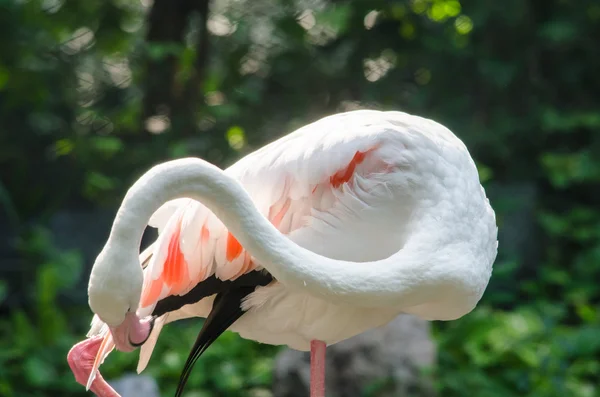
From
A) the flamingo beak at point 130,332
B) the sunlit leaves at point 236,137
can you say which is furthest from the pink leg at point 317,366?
the sunlit leaves at point 236,137

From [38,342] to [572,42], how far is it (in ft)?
13.7

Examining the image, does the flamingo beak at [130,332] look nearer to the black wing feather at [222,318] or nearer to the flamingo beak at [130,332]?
the flamingo beak at [130,332]

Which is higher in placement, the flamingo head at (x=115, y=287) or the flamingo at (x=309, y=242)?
the flamingo head at (x=115, y=287)

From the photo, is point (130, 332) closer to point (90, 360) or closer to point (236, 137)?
point (90, 360)

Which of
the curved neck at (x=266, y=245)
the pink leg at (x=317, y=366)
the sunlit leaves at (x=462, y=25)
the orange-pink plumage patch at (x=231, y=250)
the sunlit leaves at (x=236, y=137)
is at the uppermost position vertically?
the curved neck at (x=266, y=245)

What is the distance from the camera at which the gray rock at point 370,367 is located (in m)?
4.48

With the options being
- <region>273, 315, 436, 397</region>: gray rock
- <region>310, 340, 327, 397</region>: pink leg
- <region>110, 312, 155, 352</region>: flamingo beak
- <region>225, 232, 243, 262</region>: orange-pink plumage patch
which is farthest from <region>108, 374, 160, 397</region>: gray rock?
<region>110, 312, 155, 352</region>: flamingo beak

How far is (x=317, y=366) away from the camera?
2.92 metres

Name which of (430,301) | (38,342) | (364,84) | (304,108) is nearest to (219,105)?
(304,108)

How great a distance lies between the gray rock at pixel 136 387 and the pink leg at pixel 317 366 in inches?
65.2

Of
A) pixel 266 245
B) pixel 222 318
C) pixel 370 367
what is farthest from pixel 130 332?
pixel 370 367

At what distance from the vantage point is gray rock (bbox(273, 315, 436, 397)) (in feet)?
14.7

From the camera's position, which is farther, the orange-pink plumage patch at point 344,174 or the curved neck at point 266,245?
the orange-pink plumage patch at point 344,174

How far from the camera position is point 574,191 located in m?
6.53
